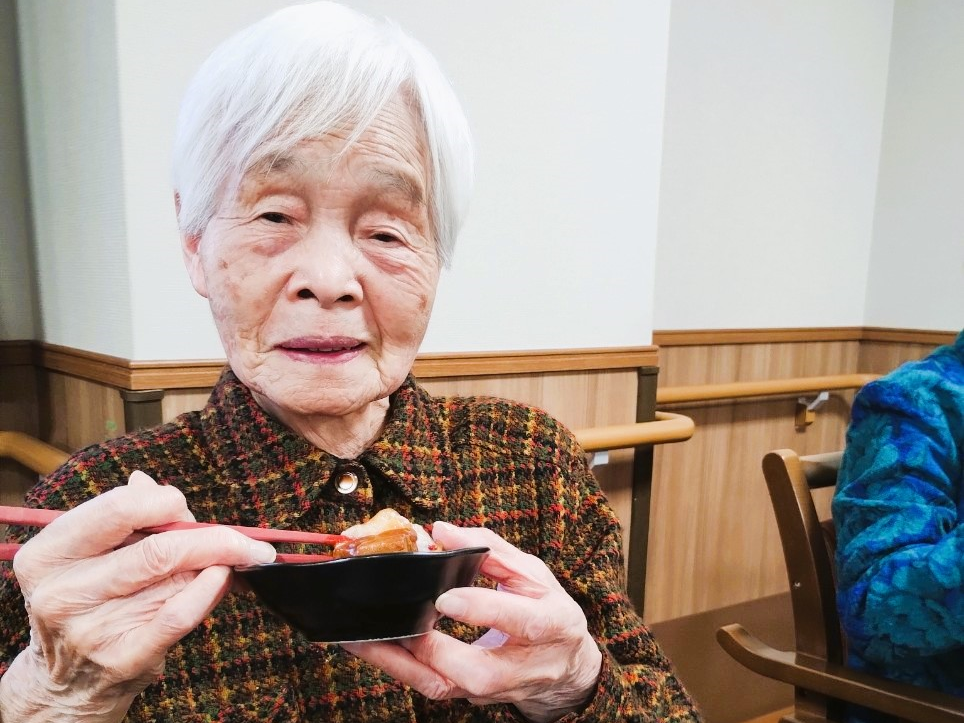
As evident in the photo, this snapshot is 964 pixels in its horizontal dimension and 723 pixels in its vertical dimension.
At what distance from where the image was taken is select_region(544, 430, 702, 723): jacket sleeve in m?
0.85

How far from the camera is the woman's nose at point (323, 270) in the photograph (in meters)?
0.67

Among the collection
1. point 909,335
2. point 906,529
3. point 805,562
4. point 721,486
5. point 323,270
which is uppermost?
point 323,270

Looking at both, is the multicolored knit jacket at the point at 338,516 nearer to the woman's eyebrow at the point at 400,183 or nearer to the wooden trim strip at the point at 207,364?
the woman's eyebrow at the point at 400,183

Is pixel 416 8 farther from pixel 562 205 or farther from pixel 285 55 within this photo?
pixel 285 55

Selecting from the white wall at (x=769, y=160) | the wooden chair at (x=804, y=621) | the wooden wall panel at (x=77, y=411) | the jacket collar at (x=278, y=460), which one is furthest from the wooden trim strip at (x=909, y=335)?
the wooden wall panel at (x=77, y=411)

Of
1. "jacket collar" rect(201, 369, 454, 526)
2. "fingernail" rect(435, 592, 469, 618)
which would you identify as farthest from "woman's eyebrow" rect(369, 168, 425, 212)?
"fingernail" rect(435, 592, 469, 618)

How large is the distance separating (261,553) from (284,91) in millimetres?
388

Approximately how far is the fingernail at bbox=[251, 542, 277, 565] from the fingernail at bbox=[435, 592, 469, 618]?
0.12m

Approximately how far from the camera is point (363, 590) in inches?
19.9

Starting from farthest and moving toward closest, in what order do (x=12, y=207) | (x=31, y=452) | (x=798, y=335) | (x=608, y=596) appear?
(x=798, y=335), (x=12, y=207), (x=31, y=452), (x=608, y=596)

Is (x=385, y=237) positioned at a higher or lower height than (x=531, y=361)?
higher

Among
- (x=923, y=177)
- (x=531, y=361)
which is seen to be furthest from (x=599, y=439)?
(x=923, y=177)

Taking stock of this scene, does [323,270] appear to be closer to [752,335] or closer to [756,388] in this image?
[756,388]

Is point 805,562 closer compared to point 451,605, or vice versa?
point 451,605
